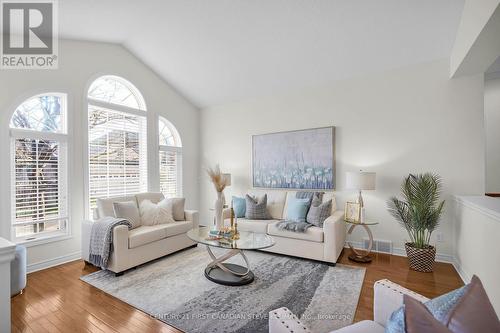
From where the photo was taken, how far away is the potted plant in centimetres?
304

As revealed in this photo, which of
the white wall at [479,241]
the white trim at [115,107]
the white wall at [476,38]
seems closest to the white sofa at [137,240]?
the white trim at [115,107]

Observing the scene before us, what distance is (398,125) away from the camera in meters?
3.63

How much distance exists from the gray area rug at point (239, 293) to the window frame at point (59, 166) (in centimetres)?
95

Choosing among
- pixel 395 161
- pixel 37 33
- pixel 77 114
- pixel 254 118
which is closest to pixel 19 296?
pixel 77 114

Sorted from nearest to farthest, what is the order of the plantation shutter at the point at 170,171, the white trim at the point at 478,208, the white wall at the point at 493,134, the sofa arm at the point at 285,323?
the sofa arm at the point at 285,323 < the white trim at the point at 478,208 < the white wall at the point at 493,134 < the plantation shutter at the point at 170,171

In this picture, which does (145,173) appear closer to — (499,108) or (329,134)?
(329,134)

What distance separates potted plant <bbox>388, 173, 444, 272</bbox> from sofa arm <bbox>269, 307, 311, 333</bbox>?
269 centimetres

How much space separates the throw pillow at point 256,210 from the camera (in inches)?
161

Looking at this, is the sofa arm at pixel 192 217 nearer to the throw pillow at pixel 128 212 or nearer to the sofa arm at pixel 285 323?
the throw pillow at pixel 128 212

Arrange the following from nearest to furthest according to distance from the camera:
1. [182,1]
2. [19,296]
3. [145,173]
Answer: [19,296] → [182,1] → [145,173]

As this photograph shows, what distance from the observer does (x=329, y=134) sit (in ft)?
13.5

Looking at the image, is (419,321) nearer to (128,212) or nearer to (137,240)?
(137,240)

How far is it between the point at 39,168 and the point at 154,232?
5.89 feet

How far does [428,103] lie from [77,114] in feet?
17.1
